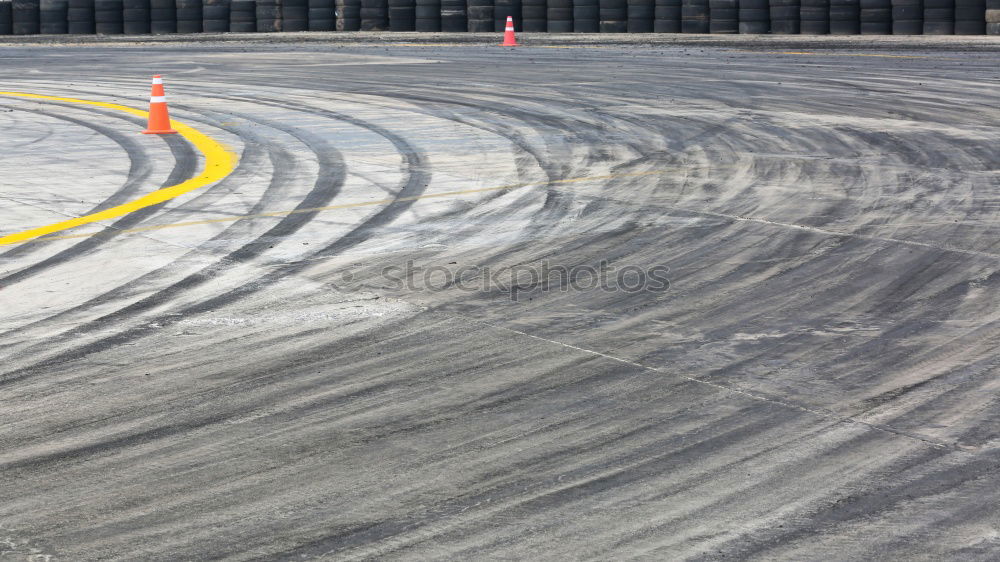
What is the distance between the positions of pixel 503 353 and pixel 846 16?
72.9 feet

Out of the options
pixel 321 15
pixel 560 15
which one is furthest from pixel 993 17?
pixel 321 15

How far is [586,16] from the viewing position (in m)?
28.5

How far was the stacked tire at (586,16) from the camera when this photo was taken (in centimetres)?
2841

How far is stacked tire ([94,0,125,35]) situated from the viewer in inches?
1152

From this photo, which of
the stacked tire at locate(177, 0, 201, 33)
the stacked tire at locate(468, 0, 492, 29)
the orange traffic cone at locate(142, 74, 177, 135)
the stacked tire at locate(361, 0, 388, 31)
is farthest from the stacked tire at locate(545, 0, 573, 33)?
the orange traffic cone at locate(142, 74, 177, 135)

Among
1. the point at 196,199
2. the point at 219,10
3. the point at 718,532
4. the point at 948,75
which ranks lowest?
the point at 718,532

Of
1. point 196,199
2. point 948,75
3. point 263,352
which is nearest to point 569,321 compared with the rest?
point 263,352

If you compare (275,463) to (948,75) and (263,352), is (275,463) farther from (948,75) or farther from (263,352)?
(948,75)

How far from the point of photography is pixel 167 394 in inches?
210

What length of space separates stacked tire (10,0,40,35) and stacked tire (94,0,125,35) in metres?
0.20

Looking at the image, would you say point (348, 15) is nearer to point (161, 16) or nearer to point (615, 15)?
point (161, 16)

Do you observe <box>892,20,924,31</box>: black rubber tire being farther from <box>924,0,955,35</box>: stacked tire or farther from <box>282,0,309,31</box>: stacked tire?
<box>282,0,309,31</box>: stacked tire

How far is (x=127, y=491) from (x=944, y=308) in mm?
4186

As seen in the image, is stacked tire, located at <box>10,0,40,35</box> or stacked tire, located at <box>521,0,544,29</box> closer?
stacked tire, located at <box>521,0,544,29</box>
